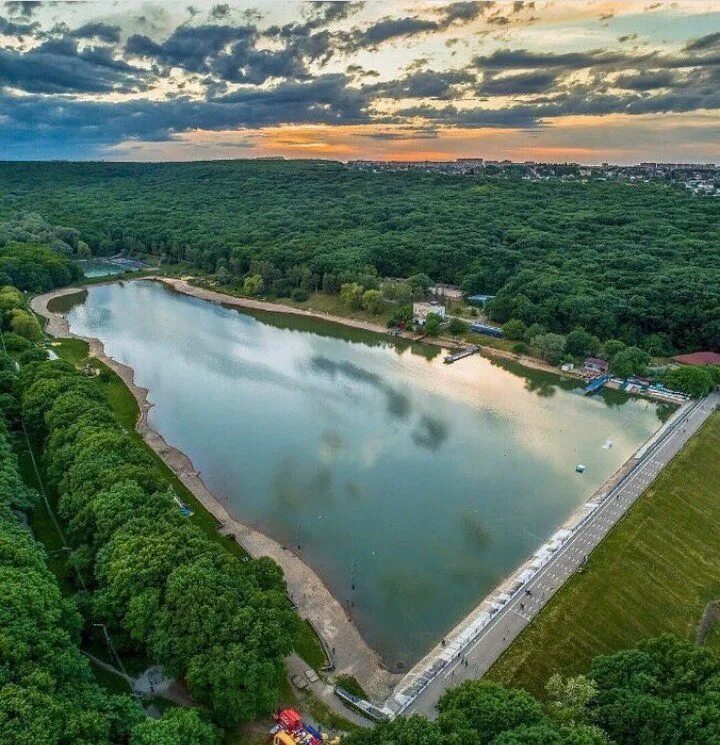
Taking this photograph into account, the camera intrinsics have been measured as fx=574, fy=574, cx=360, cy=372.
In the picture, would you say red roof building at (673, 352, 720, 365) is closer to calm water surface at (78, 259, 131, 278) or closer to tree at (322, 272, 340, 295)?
tree at (322, 272, 340, 295)

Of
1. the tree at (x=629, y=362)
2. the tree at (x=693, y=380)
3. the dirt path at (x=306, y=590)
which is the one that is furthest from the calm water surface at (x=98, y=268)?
the tree at (x=693, y=380)

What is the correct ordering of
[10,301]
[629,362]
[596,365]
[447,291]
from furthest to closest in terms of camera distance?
[447,291], [10,301], [596,365], [629,362]

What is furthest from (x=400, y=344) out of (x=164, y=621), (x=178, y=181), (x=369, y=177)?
(x=178, y=181)

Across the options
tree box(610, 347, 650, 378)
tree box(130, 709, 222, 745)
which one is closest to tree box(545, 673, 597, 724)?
tree box(130, 709, 222, 745)

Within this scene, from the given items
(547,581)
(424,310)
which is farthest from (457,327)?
(547,581)

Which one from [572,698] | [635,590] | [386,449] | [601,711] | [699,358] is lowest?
[386,449]

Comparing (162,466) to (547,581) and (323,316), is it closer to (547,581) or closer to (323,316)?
(547,581)
